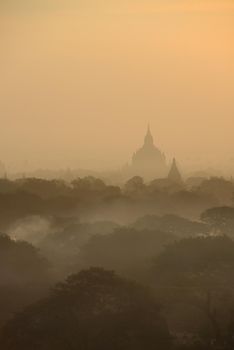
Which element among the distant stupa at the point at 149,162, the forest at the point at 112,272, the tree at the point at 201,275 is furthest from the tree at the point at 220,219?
the distant stupa at the point at 149,162

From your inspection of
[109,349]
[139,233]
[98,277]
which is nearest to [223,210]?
[139,233]

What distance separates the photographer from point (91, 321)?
31.1 metres

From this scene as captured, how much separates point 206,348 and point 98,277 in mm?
7700

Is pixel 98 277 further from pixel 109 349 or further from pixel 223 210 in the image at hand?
pixel 223 210

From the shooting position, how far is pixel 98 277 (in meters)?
34.1

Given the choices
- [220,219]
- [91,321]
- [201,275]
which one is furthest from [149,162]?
[91,321]

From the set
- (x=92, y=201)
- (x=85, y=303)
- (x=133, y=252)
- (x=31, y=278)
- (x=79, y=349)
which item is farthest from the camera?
(x=92, y=201)

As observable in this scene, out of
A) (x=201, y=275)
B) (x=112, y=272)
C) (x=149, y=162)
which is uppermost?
(x=112, y=272)

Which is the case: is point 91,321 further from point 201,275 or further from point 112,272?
point 201,275

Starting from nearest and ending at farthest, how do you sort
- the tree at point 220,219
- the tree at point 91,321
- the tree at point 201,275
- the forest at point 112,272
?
the tree at point 91,321, the forest at point 112,272, the tree at point 201,275, the tree at point 220,219

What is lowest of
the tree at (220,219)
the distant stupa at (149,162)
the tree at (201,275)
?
the distant stupa at (149,162)

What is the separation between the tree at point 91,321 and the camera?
30.1 meters

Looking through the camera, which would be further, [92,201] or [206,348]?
[92,201]

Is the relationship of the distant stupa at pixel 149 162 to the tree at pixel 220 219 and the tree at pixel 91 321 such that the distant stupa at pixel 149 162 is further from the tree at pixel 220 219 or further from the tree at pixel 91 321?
the tree at pixel 91 321
